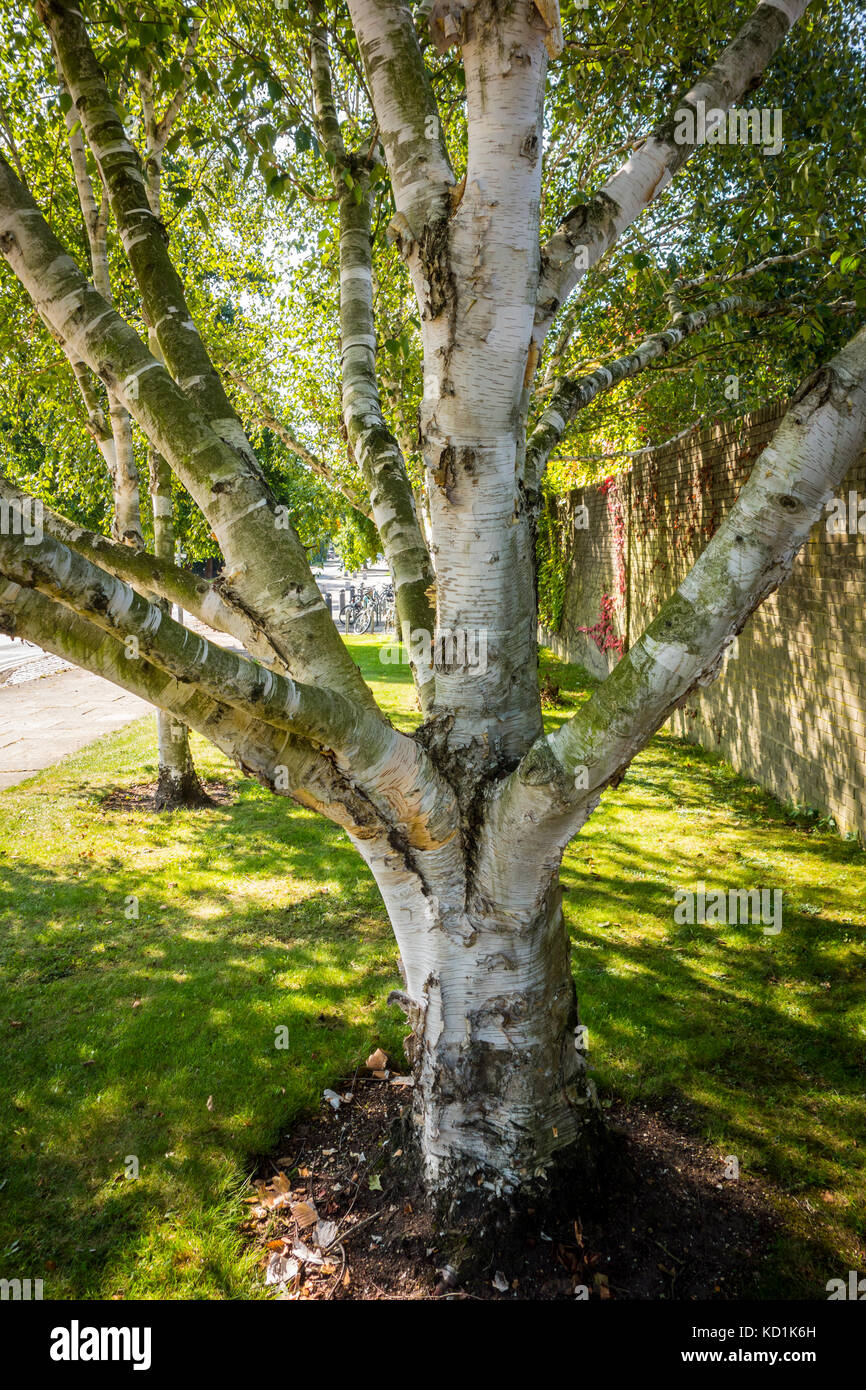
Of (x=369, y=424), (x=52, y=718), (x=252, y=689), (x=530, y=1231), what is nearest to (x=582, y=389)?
(x=369, y=424)

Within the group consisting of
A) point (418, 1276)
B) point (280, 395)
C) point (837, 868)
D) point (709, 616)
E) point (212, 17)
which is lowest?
point (418, 1276)

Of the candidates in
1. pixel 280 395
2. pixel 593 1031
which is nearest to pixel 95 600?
pixel 593 1031

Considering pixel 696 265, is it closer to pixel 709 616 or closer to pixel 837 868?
pixel 837 868

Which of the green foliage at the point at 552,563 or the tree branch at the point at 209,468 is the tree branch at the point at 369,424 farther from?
the green foliage at the point at 552,563

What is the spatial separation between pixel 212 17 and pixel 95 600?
14.2 feet

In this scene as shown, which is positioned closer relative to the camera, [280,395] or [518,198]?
[518,198]

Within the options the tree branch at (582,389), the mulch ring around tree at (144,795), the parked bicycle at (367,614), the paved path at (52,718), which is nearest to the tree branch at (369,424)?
the tree branch at (582,389)

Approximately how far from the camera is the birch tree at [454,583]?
1.89 metres

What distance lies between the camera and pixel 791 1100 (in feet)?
10.6

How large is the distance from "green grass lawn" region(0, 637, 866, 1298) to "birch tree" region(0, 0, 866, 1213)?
0.91 meters

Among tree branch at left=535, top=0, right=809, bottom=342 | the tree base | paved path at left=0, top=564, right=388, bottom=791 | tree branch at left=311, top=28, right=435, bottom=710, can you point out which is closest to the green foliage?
paved path at left=0, top=564, right=388, bottom=791

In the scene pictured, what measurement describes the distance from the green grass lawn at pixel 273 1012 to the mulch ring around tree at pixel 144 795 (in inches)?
19.2

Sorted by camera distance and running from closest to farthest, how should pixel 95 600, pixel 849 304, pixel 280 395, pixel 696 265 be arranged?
pixel 95 600, pixel 849 304, pixel 696 265, pixel 280 395

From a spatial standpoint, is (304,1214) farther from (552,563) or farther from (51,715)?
(552,563)
